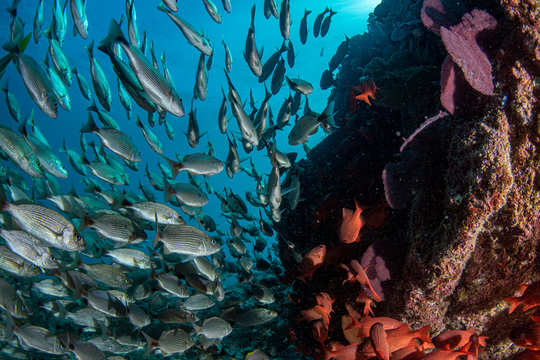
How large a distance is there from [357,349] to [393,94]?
3.11 m

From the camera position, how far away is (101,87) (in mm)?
3857

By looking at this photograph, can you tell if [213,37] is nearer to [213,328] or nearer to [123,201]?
[123,201]

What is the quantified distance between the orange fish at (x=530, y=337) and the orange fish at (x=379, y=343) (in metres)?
1.07

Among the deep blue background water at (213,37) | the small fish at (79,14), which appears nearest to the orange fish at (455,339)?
the small fish at (79,14)

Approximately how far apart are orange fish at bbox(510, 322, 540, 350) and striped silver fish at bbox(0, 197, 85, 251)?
449 cm

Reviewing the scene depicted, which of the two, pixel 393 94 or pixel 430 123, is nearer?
pixel 430 123

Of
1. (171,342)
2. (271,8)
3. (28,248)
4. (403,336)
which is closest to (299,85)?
(271,8)

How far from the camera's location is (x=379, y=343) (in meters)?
2.13

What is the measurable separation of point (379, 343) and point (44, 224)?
3664mm

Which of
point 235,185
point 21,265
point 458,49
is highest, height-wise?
point 235,185

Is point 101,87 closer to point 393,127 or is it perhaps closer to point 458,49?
point 458,49

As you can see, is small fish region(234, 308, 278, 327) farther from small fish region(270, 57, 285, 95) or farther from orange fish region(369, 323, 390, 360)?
small fish region(270, 57, 285, 95)

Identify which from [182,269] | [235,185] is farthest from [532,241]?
[235,185]

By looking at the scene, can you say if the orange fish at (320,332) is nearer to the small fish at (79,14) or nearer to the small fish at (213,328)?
the small fish at (213,328)
